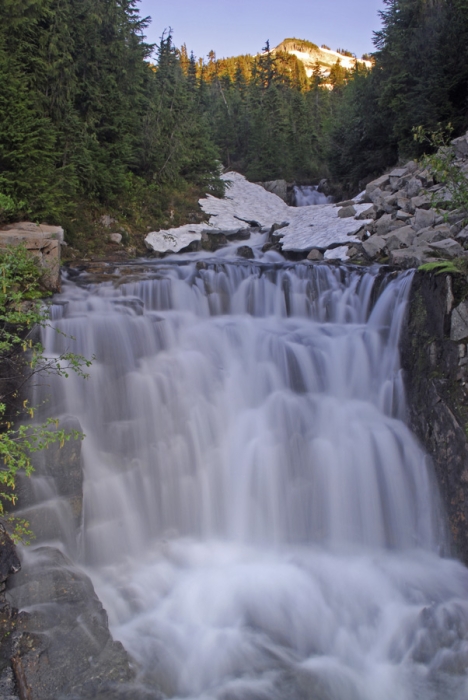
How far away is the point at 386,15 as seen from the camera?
21344mm

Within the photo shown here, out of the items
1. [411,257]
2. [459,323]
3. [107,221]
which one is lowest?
[459,323]

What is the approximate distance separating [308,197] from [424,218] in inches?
645

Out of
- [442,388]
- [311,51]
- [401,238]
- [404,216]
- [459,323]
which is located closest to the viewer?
[459,323]

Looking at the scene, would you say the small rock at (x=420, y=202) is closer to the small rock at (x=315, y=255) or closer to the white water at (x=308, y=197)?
the small rock at (x=315, y=255)

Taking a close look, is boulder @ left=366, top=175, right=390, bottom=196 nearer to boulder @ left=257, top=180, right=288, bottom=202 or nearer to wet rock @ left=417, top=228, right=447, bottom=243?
wet rock @ left=417, top=228, right=447, bottom=243

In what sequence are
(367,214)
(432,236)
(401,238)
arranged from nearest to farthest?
(432,236) → (401,238) → (367,214)

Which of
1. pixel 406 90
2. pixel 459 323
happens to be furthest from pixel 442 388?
pixel 406 90

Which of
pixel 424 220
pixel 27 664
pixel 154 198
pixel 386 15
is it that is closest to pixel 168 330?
pixel 27 664

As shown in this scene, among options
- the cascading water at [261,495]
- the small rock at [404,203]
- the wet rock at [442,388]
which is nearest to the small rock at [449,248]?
the cascading water at [261,495]

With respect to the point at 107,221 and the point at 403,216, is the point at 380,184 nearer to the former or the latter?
the point at 403,216

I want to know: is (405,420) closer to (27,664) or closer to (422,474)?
(422,474)

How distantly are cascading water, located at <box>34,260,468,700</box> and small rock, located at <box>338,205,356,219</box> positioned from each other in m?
7.01

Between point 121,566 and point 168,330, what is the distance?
153 inches

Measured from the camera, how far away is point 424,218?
38.2 feet
